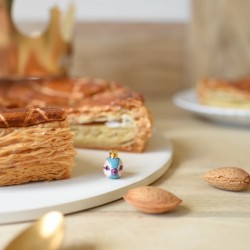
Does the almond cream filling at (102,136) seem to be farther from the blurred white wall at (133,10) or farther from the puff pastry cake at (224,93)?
the blurred white wall at (133,10)

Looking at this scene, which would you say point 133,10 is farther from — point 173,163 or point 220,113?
point 173,163

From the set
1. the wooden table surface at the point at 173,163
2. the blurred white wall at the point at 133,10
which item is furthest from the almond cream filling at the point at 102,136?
the blurred white wall at the point at 133,10

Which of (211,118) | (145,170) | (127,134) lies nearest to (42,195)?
(145,170)

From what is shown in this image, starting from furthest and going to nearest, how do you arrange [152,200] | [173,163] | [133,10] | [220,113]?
[133,10], [220,113], [173,163], [152,200]

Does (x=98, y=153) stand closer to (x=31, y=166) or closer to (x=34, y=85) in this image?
(x=31, y=166)

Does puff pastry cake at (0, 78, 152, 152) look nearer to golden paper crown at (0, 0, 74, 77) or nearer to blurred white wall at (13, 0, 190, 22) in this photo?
golden paper crown at (0, 0, 74, 77)

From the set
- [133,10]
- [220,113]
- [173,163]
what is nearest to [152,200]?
[173,163]

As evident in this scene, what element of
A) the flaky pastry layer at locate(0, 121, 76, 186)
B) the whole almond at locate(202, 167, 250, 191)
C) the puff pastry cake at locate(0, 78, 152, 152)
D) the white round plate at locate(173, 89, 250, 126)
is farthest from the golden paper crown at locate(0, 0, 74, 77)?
the whole almond at locate(202, 167, 250, 191)
